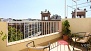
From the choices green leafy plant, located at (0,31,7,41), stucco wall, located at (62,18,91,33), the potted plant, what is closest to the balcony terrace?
stucco wall, located at (62,18,91,33)

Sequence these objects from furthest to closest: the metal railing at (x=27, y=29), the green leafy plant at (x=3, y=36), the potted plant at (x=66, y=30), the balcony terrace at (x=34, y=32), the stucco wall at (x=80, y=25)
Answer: the potted plant at (x=66, y=30), the stucco wall at (x=80, y=25), the metal railing at (x=27, y=29), the balcony terrace at (x=34, y=32), the green leafy plant at (x=3, y=36)

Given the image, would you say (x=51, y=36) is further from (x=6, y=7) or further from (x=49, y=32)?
(x=6, y=7)

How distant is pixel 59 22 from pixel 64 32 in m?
0.69

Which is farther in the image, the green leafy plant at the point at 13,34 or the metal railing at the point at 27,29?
the metal railing at the point at 27,29

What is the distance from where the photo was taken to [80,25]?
7789 millimetres

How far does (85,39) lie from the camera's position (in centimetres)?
615

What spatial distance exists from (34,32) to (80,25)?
10.6ft

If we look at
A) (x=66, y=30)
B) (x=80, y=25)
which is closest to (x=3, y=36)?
(x=66, y=30)

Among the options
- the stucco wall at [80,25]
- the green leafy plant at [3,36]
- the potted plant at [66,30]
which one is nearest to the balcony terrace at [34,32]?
the stucco wall at [80,25]

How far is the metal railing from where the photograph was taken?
480 centimetres

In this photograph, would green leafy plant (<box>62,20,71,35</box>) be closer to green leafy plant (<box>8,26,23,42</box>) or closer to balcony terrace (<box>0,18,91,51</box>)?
balcony terrace (<box>0,18,91,51</box>)

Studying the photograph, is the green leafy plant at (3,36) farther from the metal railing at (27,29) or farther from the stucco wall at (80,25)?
the stucco wall at (80,25)

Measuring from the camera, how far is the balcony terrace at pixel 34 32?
14.6ft

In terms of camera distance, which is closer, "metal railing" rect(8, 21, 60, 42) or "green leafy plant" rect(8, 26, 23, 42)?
"green leafy plant" rect(8, 26, 23, 42)
